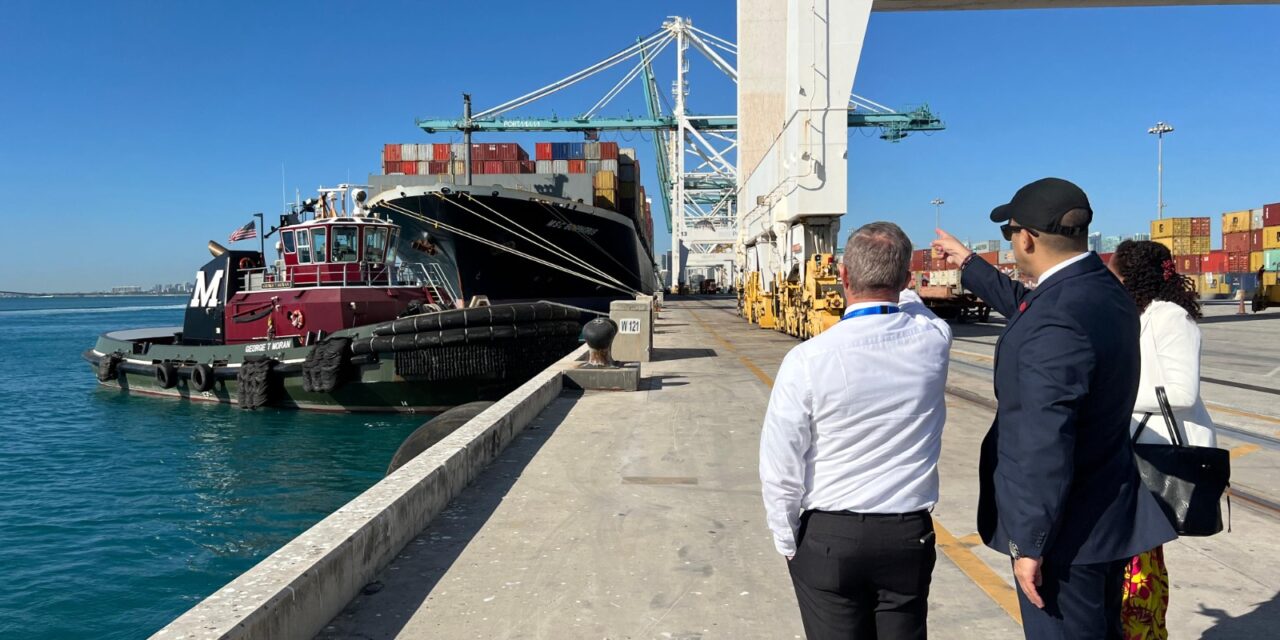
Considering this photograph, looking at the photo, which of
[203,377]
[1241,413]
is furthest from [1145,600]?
[203,377]

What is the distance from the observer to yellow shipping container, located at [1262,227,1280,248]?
4872 centimetres

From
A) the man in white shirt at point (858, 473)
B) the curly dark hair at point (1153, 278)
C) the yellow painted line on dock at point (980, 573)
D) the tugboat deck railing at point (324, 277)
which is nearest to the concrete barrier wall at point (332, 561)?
the man in white shirt at point (858, 473)

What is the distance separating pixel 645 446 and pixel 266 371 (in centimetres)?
1181

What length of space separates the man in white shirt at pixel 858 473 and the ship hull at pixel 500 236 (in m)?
23.0

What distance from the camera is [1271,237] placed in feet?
163

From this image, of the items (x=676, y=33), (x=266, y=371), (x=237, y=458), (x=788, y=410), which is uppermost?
(x=676, y=33)

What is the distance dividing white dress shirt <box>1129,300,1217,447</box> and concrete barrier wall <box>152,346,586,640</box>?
3232 mm

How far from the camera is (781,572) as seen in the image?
4.11 m

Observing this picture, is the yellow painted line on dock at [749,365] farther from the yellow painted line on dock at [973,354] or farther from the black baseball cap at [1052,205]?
the black baseball cap at [1052,205]

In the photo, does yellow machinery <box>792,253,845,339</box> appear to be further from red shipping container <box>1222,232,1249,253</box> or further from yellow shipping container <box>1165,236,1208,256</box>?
red shipping container <box>1222,232,1249,253</box>

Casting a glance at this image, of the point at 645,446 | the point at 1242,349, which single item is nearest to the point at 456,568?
the point at 645,446

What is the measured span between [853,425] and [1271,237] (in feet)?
203

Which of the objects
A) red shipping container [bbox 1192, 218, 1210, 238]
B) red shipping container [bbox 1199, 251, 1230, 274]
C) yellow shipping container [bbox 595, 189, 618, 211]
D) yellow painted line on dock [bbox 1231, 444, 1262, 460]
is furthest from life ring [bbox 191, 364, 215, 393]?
red shipping container [bbox 1199, 251, 1230, 274]

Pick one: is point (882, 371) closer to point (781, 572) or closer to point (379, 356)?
point (781, 572)
